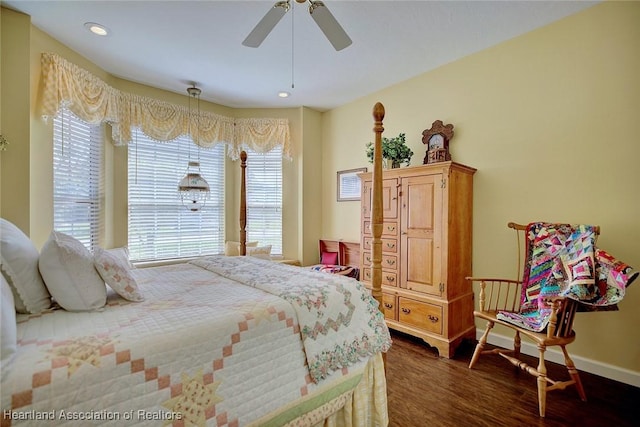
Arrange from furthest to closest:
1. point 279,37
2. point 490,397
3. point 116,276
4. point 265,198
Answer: point 265,198
point 279,37
point 490,397
point 116,276

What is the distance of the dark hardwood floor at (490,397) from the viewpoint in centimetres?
177

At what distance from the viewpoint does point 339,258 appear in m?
4.05

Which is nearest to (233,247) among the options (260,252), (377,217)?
(260,252)

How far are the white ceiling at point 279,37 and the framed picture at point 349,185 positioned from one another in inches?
43.0

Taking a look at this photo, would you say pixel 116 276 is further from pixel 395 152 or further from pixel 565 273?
pixel 565 273

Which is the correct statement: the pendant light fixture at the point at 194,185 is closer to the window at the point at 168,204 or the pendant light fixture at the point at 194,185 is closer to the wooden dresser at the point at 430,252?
the window at the point at 168,204

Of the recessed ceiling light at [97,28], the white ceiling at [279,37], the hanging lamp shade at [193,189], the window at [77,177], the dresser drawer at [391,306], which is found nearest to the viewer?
the white ceiling at [279,37]

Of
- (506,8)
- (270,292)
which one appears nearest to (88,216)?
(270,292)

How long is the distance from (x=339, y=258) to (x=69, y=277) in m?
3.11

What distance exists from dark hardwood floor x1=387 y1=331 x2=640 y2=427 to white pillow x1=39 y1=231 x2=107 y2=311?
1756 millimetres

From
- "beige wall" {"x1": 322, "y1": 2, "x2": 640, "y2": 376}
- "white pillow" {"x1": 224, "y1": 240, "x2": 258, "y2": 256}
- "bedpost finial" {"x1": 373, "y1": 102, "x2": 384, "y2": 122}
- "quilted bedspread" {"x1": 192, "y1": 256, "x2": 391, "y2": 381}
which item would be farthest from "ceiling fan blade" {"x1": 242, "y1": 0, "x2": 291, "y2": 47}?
"white pillow" {"x1": 224, "y1": 240, "x2": 258, "y2": 256}

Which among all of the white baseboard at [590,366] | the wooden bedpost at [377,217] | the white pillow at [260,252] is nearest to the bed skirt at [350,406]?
the wooden bedpost at [377,217]

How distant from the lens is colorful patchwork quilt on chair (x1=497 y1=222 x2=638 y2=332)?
5.88 feet

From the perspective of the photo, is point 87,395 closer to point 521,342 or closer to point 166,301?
point 166,301
